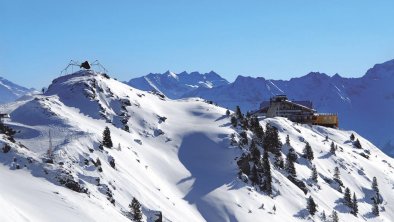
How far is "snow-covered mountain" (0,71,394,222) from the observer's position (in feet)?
144

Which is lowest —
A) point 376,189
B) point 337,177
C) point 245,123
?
point 376,189

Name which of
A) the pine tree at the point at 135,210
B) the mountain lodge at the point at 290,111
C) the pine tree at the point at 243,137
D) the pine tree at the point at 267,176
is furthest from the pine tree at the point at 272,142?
the mountain lodge at the point at 290,111

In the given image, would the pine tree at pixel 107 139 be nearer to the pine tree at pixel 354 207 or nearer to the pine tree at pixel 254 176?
the pine tree at pixel 254 176

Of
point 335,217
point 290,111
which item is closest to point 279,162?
point 335,217

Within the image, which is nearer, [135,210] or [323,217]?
[135,210]

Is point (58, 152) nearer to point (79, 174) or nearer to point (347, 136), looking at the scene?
point (79, 174)

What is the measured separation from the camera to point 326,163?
304 ft

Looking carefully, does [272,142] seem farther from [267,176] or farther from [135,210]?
[135,210]

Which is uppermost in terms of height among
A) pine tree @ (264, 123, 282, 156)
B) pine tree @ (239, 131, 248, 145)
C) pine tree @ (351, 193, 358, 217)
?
pine tree @ (239, 131, 248, 145)

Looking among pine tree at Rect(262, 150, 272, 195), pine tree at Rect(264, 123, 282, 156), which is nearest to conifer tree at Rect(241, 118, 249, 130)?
pine tree at Rect(264, 123, 282, 156)

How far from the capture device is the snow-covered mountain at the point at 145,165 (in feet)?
144

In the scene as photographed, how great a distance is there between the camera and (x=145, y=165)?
208 feet

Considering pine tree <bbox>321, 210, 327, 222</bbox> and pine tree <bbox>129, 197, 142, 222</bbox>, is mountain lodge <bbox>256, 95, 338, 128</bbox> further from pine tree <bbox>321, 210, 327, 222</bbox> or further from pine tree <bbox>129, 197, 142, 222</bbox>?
pine tree <bbox>129, 197, 142, 222</bbox>

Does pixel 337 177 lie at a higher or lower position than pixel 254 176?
lower
